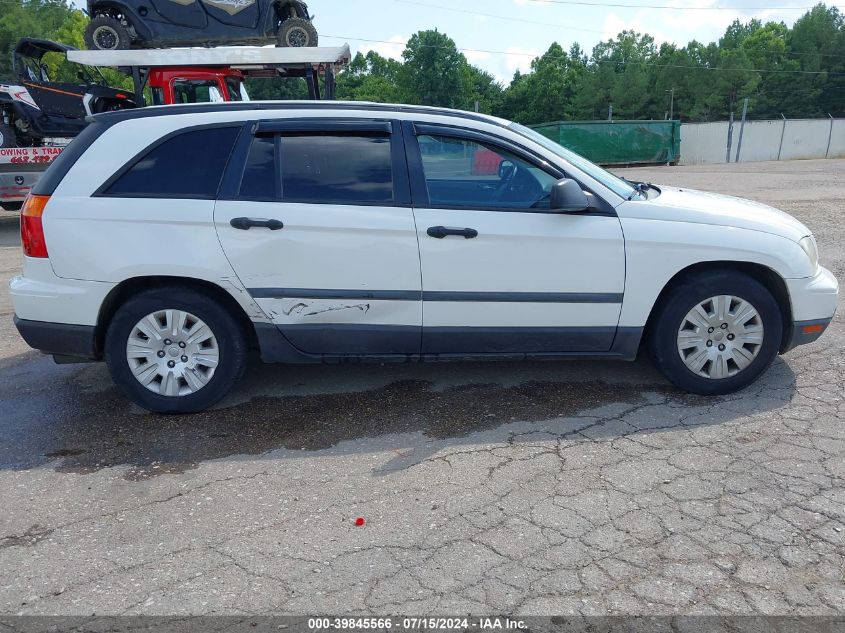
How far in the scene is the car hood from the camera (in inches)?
160

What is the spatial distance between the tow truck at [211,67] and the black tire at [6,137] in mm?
3150

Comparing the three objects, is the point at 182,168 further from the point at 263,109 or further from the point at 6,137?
the point at 6,137

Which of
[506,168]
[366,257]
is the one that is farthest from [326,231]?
[506,168]

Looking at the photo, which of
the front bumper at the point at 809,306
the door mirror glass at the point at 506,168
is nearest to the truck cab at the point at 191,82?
the door mirror glass at the point at 506,168

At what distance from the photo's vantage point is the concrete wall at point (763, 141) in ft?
116

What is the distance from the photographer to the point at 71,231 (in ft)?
12.9

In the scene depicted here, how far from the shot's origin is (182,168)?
404 cm

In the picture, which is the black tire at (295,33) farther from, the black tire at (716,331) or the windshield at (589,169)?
the black tire at (716,331)

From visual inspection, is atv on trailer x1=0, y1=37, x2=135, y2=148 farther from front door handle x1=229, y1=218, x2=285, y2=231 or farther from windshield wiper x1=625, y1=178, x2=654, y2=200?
windshield wiper x1=625, y1=178, x2=654, y2=200

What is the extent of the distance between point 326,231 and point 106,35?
878 cm

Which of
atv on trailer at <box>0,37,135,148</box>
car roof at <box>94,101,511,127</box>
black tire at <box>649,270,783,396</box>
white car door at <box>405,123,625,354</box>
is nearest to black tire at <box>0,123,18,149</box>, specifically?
atv on trailer at <box>0,37,135,148</box>

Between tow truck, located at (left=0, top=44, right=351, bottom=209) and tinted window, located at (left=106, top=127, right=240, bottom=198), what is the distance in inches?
227

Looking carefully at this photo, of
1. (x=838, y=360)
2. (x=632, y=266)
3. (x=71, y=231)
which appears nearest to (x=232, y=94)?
(x=71, y=231)

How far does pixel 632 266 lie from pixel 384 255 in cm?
148
